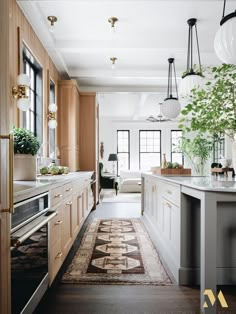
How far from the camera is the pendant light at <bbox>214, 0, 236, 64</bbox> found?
2033mm

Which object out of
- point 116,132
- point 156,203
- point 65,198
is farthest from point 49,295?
point 116,132

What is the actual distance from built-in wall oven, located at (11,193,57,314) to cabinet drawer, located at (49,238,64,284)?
0.40 ft

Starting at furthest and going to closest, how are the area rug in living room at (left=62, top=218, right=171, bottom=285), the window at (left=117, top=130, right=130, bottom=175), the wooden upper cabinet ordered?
1. the window at (left=117, top=130, right=130, bottom=175)
2. the wooden upper cabinet
3. the area rug in living room at (left=62, top=218, right=171, bottom=285)

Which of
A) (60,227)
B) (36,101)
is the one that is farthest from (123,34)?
(60,227)

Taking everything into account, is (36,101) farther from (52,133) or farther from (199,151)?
(199,151)

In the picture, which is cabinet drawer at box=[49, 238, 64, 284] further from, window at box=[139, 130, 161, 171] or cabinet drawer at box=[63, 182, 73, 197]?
window at box=[139, 130, 161, 171]

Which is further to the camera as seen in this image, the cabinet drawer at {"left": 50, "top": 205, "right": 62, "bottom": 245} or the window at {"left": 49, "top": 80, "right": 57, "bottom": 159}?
the window at {"left": 49, "top": 80, "right": 57, "bottom": 159}

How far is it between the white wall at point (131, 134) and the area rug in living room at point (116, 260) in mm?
7517

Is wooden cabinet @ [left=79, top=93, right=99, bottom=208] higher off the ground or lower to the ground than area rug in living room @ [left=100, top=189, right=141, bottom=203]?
higher

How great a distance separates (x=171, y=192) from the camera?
2.67 metres

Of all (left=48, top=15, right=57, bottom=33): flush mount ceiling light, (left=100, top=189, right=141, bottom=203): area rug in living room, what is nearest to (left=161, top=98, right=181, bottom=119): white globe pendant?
(left=48, top=15, right=57, bottom=33): flush mount ceiling light

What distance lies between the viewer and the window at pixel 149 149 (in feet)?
→ 38.3

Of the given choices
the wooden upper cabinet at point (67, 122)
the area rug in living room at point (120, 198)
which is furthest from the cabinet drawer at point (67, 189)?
the area rug in living room at point (120, 198)

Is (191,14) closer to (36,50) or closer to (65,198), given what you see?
(36,50)
